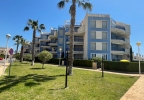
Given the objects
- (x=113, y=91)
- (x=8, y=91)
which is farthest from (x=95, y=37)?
(x=8, y=91)

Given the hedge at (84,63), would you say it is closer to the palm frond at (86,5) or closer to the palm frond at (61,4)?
the palm frond at (86,5)

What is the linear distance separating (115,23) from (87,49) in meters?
14.6

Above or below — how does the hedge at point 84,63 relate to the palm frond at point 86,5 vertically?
below

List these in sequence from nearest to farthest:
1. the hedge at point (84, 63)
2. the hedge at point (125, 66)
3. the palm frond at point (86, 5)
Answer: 1. the palm frond at point (86, 5)
2. the hedge at point (125, 66)
3. the hedge at point (84, 63)

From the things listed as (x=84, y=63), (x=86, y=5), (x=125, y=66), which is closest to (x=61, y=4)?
(x=86, y=5)

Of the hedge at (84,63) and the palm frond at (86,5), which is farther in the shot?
the hedge at (84,63)

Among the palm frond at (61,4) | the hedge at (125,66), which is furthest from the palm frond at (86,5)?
the hedge at (125,66)

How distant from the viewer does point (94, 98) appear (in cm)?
684

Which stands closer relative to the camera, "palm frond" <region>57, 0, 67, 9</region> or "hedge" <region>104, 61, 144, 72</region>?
"palm frond" <region>57, 0, 67, 9</region>

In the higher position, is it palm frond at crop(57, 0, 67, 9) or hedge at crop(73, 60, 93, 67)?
palm frond at crop(57, 0, 67, 9)

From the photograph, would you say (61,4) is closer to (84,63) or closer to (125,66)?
(125,66)

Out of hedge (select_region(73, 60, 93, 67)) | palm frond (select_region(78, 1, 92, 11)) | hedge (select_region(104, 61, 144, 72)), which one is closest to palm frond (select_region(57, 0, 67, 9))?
palm frond (select_region(78, 1, 92, 11))

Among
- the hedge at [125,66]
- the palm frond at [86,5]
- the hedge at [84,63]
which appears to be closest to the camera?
the palm frond at [86,5]

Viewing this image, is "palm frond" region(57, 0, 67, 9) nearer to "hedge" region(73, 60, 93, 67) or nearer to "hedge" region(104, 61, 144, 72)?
"hedge" region(73, 60, 93, 67)
